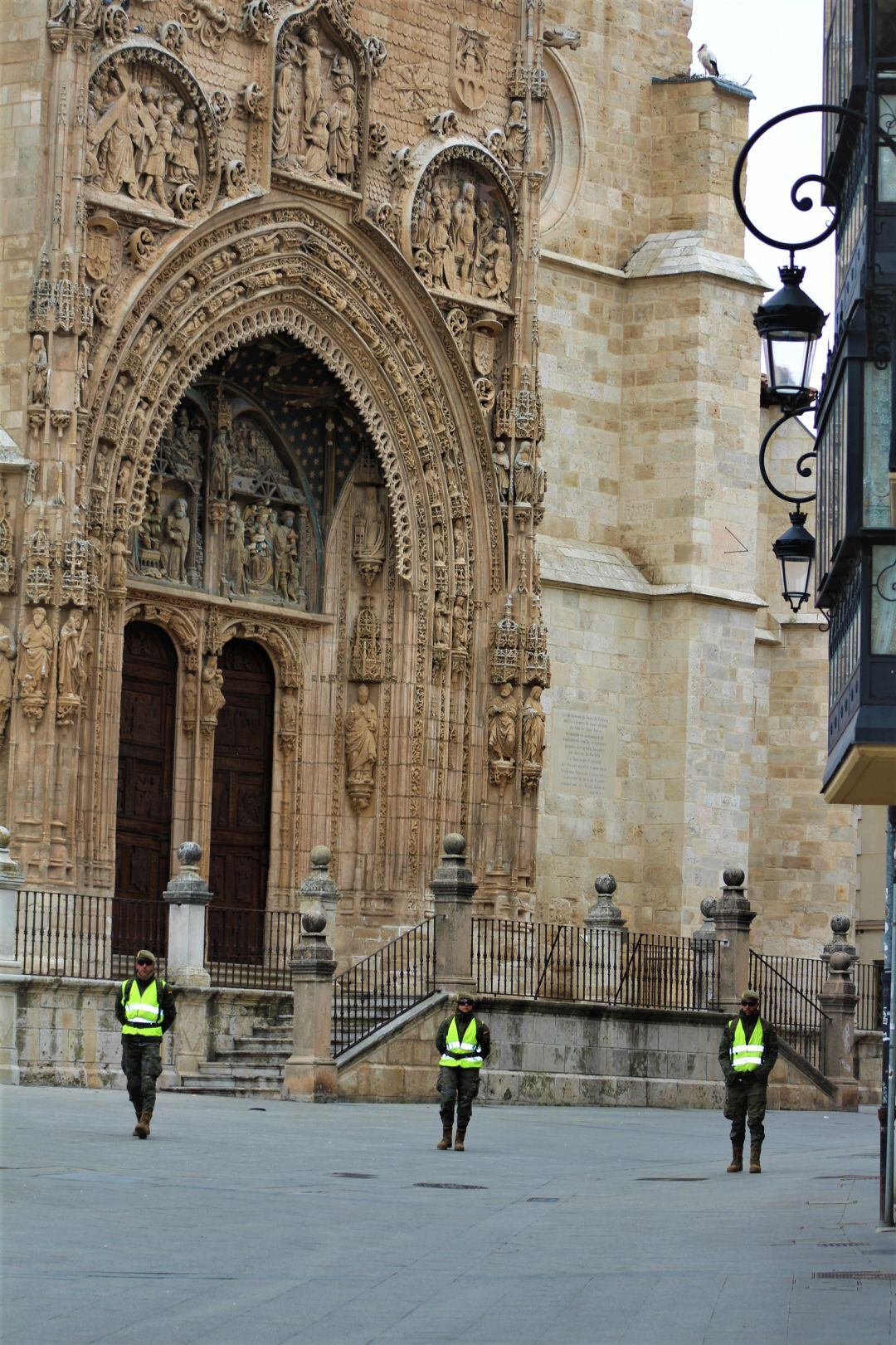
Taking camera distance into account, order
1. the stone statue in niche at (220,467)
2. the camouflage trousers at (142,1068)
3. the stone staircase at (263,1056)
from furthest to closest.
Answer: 1. the stone statue in niche at (220,467)
2. the stone staircase at (263,1056)
3. the camouflage trousers at (142,1068)

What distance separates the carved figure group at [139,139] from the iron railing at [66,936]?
24.5 feet

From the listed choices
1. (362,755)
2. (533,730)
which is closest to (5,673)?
(362,755)

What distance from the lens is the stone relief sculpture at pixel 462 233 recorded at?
33188 millimetres

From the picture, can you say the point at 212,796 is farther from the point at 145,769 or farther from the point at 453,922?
the point at 453,922

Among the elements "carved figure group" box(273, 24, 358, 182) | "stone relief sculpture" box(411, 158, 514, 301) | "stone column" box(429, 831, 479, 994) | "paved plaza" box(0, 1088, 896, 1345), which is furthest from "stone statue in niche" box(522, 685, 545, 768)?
"paved plaza" box(0, 1088, 896, 1345)

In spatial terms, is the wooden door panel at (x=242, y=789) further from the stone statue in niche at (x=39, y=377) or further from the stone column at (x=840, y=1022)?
the stone column at (x=840, y=1022)

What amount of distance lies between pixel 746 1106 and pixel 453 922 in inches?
329

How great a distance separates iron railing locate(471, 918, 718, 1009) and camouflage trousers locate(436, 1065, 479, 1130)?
8.36 metres

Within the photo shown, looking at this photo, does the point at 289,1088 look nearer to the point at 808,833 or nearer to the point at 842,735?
the point at 842,735

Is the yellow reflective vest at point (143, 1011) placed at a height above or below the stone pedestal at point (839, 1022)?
above

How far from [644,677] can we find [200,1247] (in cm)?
2455

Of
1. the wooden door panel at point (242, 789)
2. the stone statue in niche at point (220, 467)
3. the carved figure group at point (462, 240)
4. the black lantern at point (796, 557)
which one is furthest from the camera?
the carved figure group at point (462, 240)

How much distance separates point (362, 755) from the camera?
109 feet

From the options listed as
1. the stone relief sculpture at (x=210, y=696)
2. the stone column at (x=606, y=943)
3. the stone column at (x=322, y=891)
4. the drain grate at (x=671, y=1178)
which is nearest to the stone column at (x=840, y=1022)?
the stone column at (x=606, y=943)
